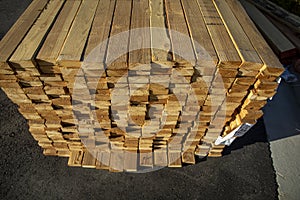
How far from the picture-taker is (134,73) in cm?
215

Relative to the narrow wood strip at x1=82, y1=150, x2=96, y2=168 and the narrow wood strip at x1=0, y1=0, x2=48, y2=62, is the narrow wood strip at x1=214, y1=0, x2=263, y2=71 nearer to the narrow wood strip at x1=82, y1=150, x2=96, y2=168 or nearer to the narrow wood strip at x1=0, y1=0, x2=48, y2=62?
the narrow wood strip at x1=0, y1=0, x2=48, y2=62

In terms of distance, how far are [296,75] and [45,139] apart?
515cm

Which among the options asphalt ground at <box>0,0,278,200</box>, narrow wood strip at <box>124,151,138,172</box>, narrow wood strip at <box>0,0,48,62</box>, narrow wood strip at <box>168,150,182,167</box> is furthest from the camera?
narrow wood strip at <box>168,150,182,167</box>

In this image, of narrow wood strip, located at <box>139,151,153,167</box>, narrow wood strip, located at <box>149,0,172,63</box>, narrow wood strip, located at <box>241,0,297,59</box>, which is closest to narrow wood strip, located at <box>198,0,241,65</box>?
narrow wood strip, located at <box>149,0,172,63</box>

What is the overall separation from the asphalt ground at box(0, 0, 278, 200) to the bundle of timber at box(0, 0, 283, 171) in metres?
0.21

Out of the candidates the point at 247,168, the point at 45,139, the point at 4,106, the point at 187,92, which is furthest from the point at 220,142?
the point at 4,106

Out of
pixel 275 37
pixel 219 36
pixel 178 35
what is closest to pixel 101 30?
pixel 178 35

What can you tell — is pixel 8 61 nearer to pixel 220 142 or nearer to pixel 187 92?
pixel 187 92

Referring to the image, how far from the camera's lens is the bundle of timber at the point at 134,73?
85.0 inches

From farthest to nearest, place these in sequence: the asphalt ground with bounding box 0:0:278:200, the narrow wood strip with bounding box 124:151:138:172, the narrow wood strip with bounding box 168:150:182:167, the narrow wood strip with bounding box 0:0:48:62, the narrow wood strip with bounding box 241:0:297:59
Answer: the narrow wood strip with bounding box 241:0:297:59, the narrow wood strip with bounding box 168:150:182:167, the narrow wood strip with bounding box 124:151:138:172, the asphalt ground with bounding box 0:0:278:200, the narrow wood strip with bounding box 0:0:48:62

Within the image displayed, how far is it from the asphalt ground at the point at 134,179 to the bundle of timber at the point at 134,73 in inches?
8.2

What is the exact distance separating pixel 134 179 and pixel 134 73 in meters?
1.84

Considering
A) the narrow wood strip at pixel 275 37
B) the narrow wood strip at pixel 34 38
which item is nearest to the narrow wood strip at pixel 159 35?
the narrow wood strip at pixel 34 38

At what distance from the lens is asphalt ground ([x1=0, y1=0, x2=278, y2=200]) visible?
315 cm
